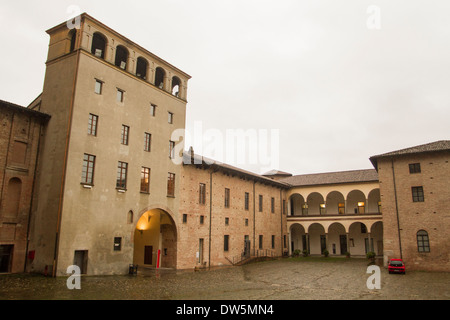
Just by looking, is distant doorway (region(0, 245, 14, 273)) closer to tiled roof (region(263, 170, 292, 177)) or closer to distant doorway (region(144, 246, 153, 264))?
distant doorway (region(144, 246, 153, 264))

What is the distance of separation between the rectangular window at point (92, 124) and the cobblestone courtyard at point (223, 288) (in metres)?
9.46

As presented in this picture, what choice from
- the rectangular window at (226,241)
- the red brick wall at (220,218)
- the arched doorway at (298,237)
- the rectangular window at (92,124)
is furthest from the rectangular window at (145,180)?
the arched doorway at (298,237)

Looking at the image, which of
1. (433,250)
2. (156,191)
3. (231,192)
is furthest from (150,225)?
(433,250)

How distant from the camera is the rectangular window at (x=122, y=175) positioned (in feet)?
81.8

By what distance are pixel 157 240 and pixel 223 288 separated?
1195 centimetres

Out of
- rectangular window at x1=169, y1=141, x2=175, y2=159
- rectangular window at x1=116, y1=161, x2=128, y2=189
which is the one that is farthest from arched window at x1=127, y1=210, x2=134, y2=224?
rectangular window at x1=169, y1=141, x2=175, y2=159

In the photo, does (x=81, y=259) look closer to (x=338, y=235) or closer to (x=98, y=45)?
(x=98, y=45)

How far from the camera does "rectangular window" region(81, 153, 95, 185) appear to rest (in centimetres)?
2267

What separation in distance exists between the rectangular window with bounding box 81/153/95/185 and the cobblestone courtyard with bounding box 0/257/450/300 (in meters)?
6.20

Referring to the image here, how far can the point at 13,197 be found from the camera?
2164cm

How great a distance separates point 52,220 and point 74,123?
6.26 metres

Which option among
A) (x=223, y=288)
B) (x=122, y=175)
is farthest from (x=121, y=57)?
(x=223, y=288)

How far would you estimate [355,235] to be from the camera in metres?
45.4

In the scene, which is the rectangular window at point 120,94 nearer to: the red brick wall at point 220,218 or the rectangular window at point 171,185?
the rectangular window at point 171,185
